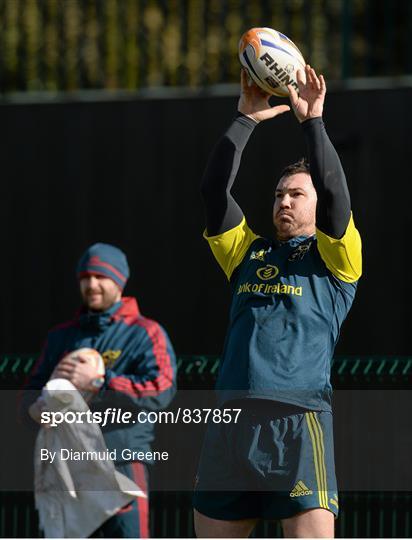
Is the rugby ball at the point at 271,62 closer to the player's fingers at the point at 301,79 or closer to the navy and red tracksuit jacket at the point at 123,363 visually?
the player's fingers at the point at 301,79

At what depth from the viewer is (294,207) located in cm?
556

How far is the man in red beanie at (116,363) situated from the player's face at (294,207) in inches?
60.5

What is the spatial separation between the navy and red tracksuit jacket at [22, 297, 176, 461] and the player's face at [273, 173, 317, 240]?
1.53 meters

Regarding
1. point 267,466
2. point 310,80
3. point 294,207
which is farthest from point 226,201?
point 267,466

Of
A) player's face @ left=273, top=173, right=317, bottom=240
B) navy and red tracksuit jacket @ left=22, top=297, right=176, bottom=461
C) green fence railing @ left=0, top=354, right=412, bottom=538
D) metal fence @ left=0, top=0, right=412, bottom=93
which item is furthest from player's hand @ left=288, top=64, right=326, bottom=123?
metal fence @ left=0, top=0, right=412, bottom=93

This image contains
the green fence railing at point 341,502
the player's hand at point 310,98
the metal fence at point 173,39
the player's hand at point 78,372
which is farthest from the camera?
the metal fence at point 173,39

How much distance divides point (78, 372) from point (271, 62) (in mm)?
1930

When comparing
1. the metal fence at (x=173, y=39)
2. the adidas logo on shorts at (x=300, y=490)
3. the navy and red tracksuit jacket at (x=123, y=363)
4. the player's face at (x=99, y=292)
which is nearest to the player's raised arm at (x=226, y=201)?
the adidas logo on shorts at (x=300, y=490)

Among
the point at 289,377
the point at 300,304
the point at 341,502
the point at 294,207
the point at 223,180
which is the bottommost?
the point at 341,502

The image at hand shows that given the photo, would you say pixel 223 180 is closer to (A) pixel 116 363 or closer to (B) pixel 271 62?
(B) pixel 271 62

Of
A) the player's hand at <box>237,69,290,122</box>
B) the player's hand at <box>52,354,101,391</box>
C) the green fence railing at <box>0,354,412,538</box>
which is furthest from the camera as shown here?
the green fence railing at <box>0,354,412,538</box>

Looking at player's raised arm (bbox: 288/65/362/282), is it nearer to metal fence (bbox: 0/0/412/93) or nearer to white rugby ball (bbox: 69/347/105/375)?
white rugby ball (bbox: 69/347/105/375)

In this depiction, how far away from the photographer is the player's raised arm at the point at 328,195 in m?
5.25

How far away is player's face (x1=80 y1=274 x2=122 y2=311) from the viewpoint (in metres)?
7.03
